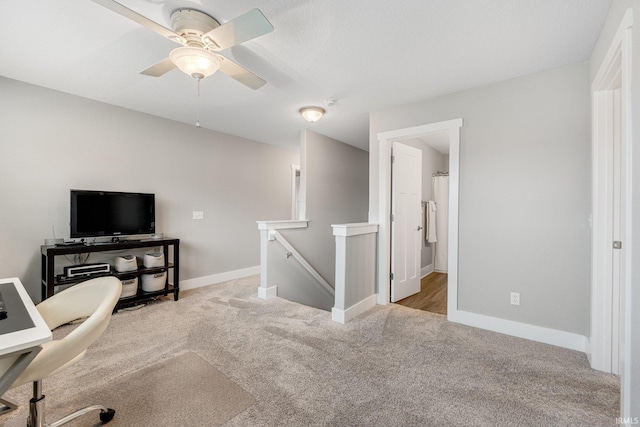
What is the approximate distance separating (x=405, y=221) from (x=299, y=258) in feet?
5.14

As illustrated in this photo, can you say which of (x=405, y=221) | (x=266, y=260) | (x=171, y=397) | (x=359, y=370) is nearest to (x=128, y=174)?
(x=266, y=260)

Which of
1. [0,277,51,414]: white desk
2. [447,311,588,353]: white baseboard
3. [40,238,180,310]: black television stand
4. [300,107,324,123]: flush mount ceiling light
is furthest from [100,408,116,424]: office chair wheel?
[300,107,324,123]: flush mount ceiling light

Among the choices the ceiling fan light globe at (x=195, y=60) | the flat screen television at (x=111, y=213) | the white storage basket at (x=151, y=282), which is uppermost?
the ceiling fan light globe at (x=195, y=60)

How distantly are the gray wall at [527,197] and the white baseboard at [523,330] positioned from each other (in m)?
0.05

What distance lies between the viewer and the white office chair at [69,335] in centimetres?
116

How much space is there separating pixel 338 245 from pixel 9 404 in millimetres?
2463

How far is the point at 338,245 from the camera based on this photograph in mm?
2934

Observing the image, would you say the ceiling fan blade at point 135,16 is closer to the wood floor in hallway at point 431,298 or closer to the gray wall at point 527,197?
the gray wall at point 527,197

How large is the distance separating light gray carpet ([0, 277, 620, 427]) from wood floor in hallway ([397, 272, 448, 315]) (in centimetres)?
39

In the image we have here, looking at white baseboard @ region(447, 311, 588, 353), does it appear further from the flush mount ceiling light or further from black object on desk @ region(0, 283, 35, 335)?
black object on desk @ region(0, 283, 35, 335)

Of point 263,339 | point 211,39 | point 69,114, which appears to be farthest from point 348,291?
point 69,114

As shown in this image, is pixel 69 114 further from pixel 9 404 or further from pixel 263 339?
pixel 263 339

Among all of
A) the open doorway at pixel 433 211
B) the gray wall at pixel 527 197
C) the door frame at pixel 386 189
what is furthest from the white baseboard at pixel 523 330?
the open doorway at pixel 433 211

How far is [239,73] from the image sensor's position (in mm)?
2072
